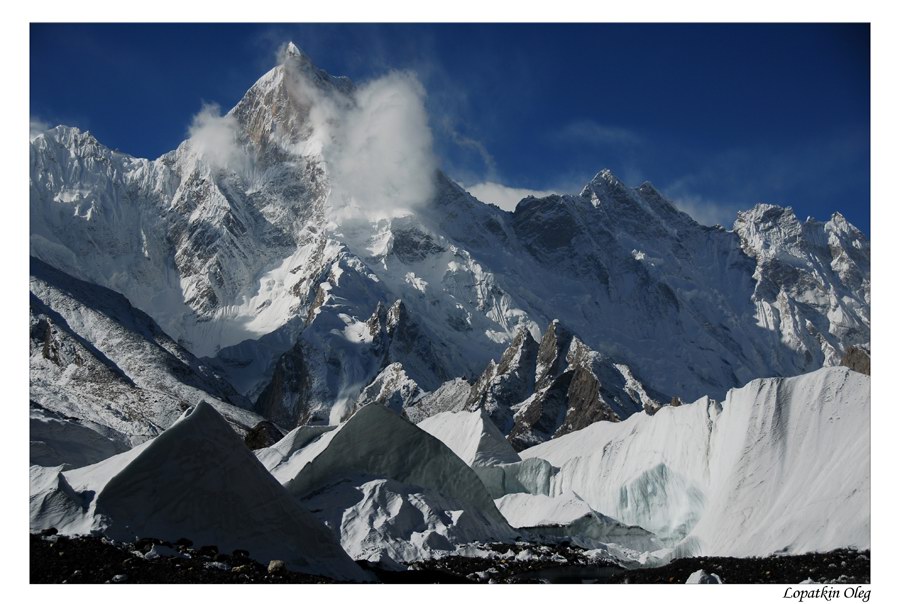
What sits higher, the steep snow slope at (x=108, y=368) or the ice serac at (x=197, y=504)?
the steep snow slope at (x=108, y=368)

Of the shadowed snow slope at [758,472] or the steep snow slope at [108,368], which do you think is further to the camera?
the steep snow slope at [108,368]

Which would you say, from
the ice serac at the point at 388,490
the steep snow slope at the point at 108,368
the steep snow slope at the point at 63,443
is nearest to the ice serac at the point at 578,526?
the ice serac at the point at 388,490

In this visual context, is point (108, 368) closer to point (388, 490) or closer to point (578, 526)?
point (578, 526)

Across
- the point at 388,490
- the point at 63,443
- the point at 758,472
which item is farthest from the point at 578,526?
the point at 63,443

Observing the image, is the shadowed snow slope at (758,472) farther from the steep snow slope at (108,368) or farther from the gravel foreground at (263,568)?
the steep snow slope at (108,368)
